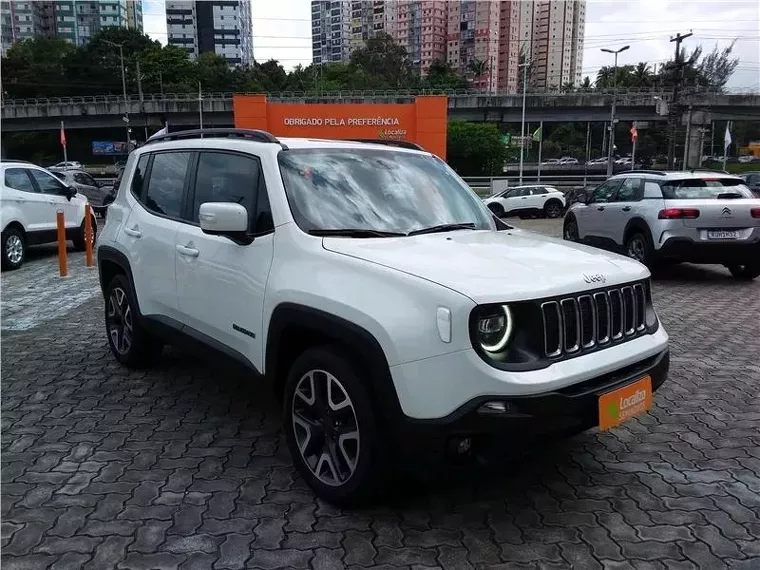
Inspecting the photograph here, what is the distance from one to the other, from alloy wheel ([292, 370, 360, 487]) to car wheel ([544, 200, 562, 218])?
970 inches

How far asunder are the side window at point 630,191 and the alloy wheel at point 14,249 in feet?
32.3

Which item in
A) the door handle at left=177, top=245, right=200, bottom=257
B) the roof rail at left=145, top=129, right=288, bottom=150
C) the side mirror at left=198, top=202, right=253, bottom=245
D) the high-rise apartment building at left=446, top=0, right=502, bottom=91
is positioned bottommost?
the door handle at left=177, top=245, right=200, bottom=257

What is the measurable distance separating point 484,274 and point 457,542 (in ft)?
3.95

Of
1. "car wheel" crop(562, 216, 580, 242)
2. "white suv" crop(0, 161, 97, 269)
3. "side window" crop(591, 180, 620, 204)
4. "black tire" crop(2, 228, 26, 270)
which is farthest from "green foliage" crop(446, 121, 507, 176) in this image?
"black tire" crop(2, 228, 26, 270)

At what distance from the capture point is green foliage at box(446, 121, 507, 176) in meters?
60.8

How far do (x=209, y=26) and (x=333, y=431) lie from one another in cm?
16305

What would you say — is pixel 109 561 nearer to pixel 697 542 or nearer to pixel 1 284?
pixel 697 542

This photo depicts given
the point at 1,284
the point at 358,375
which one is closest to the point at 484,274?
the point at 358,375

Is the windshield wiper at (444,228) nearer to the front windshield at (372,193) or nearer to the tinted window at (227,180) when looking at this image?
the front windshield at (372,193)

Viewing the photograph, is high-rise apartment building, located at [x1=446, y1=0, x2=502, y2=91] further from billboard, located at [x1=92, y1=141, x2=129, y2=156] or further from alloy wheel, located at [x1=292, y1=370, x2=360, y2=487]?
alloy wheel, located at [x1=292, y1=370, x2=360, y2=487]

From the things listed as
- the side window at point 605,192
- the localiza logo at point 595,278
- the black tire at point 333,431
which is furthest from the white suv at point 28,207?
the localiza logo at point 595,278

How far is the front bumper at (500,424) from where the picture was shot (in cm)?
259

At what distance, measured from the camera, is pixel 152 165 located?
195 inches

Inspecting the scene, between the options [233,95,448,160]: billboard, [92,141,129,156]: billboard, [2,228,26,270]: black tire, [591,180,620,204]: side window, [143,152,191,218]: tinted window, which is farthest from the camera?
[92,141,129,156]: billboard
